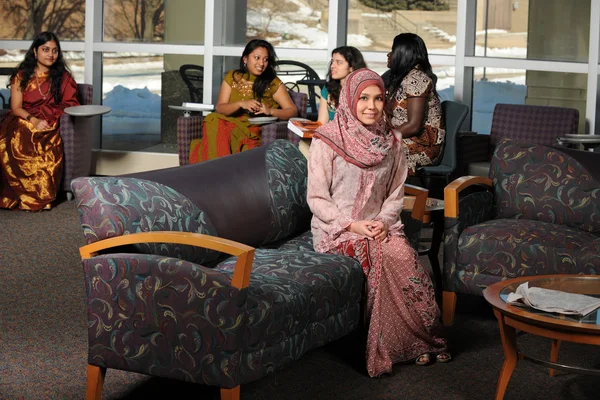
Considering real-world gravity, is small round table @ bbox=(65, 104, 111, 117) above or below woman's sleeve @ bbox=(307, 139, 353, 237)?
above

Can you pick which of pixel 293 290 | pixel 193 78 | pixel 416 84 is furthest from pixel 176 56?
pixel 293 290

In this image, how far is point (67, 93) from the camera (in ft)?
23.3

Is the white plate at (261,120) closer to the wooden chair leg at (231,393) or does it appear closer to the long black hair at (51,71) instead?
the long black hair at (51,71)

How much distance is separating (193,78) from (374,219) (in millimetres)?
4478

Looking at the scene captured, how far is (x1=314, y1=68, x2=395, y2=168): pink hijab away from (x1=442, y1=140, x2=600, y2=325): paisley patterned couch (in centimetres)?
51

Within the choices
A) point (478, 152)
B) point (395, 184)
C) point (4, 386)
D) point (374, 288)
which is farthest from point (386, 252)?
point (478, 152)

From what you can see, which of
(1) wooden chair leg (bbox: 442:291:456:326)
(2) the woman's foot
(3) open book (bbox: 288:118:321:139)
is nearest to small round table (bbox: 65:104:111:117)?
(3) open book (bbox: 288:118:321:139)

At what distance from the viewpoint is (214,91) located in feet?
26.2

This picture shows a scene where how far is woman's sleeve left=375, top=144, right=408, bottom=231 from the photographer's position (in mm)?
3959

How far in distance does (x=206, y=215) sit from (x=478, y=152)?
11.0 feet

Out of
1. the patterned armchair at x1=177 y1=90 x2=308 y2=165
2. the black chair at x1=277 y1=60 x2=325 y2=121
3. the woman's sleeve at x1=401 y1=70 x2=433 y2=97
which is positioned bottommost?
the patterned armchair at x1=177 y1=90 x2=308 y2=165

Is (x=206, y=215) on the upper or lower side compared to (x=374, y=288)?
upper

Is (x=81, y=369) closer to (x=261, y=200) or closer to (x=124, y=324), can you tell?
(x=124, y=324)

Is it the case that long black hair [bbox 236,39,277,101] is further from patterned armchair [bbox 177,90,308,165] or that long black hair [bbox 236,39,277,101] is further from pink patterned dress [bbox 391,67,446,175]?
pink patterned dress [bbox 391,67,446,175]
